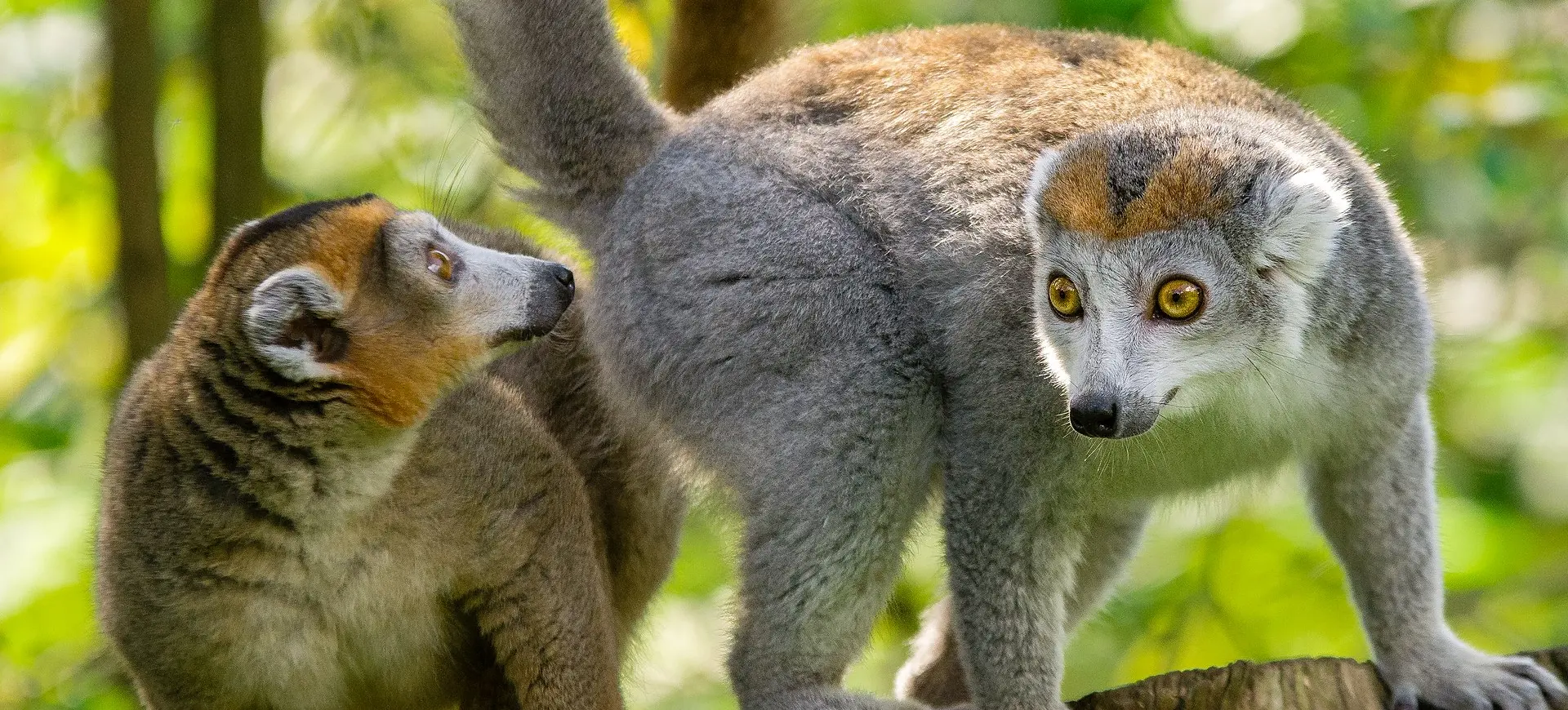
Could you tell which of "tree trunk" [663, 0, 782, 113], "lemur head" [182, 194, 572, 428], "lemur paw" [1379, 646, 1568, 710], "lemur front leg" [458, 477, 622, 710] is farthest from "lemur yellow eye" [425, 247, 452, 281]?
"lemur paw" [1379, 646, 1568, 710]

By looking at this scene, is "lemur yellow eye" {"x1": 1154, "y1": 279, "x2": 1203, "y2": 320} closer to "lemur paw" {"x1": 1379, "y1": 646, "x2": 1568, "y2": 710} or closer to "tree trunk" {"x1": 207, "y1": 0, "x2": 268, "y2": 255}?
"lemur paw" {"x1": 1379, "y1": 646, "x2": 1568, "y2": 710}

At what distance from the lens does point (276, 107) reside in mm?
9352

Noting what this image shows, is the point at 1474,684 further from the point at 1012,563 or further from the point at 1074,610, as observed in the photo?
the point at 1012,563

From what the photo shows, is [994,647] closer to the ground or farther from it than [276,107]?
farther from it

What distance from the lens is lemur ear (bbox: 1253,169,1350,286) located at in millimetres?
4598

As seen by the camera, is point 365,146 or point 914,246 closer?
point 914,246

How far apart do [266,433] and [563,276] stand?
1.02 meters

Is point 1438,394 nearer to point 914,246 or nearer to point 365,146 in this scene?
point 914,246

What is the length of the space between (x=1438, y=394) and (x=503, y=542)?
4783mm

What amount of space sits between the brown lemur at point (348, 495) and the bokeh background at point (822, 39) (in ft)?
3.96

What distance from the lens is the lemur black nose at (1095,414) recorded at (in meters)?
4.31

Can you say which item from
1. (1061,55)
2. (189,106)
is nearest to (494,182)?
(1061,55)

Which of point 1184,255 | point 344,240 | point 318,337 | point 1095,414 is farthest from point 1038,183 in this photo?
point 318,337

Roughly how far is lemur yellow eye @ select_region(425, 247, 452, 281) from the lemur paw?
3.41 metres
